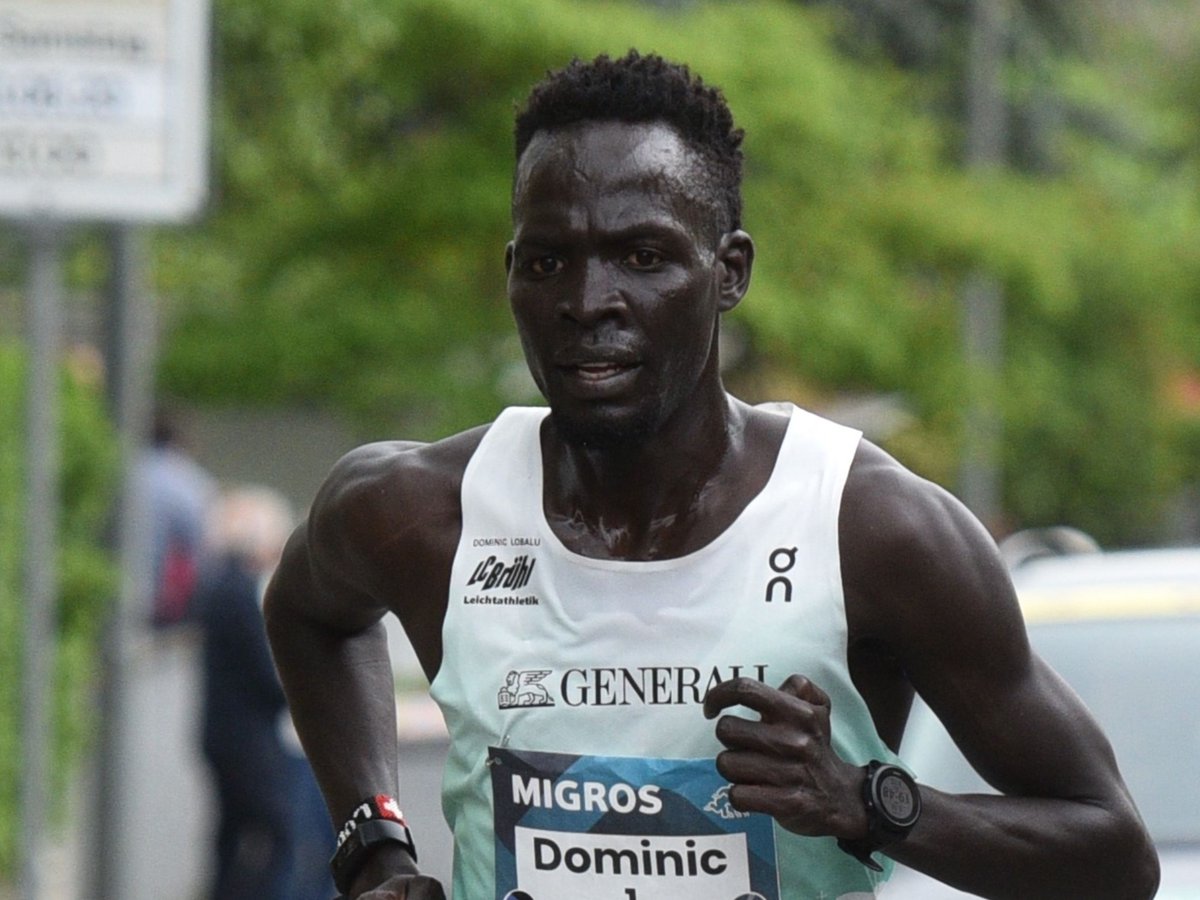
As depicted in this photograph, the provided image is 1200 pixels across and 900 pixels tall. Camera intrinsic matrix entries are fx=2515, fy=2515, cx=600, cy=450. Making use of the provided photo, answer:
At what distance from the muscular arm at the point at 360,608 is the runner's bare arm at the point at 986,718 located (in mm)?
549

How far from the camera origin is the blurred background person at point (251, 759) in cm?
991

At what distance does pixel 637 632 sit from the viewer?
2.80 m

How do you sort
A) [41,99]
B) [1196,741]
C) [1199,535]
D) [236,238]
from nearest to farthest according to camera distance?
[1196,741] → [41,99] → [236,238] → [1199,535]

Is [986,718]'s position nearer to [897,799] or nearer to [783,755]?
[897,799]

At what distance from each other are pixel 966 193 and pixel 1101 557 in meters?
7.52

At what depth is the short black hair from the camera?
2844mm

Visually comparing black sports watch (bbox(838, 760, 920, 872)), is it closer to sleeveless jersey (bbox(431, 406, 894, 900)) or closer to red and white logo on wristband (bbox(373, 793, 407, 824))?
sleeveless jersey (bbox(431, 406, 894, 900))

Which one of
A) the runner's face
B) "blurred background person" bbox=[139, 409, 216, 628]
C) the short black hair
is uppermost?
the short black hair

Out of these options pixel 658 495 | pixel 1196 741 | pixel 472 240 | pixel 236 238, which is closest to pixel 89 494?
→ pixel 472 240

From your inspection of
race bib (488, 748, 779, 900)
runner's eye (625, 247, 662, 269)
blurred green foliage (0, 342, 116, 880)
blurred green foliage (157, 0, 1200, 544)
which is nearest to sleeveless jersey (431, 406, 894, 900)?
race bib (488, 748, 779, 900)

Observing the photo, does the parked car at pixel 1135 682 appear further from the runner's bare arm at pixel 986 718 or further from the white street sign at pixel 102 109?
the white street sign at pixel 102 109

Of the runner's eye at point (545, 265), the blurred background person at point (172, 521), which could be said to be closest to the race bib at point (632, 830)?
the runner's eye at point (545, 265)

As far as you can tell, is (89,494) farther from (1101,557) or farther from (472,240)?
(1101,557)

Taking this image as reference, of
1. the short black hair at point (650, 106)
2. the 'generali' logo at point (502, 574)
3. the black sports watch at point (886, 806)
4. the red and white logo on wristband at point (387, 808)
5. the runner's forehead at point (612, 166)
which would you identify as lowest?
the red and white logo on wristband at point (387, 808)
